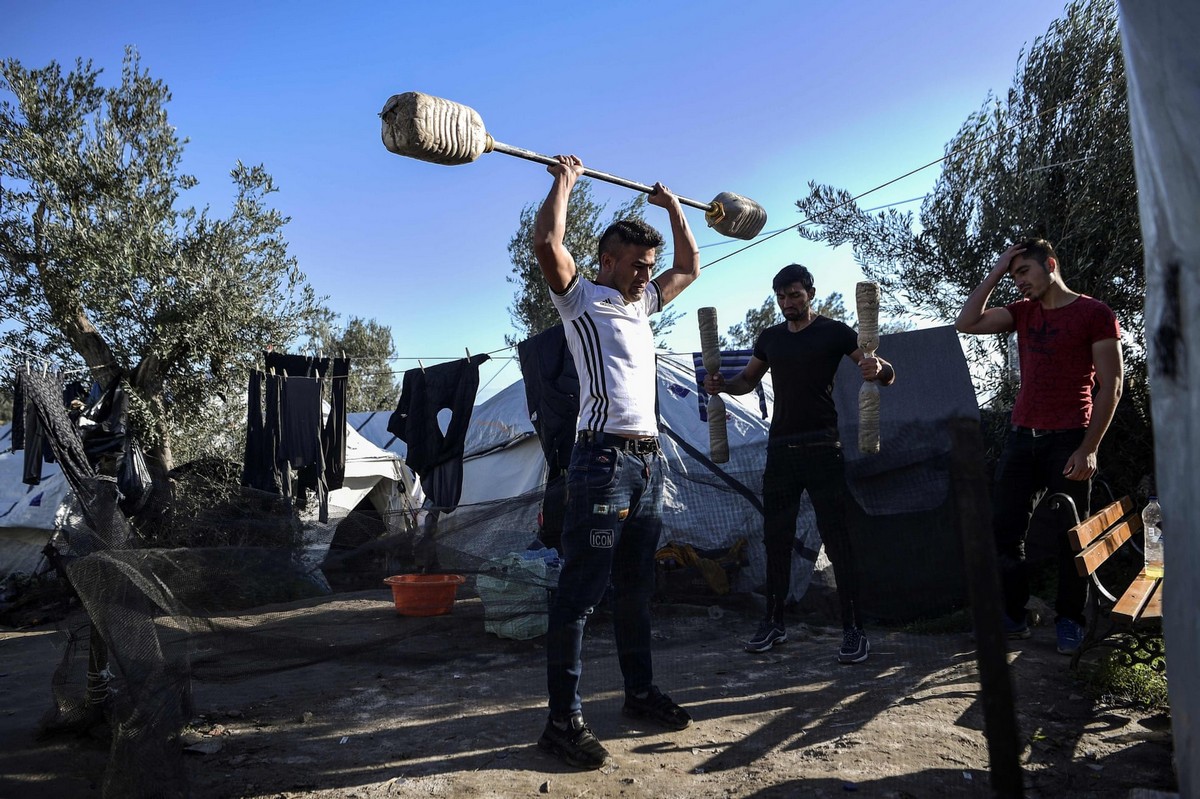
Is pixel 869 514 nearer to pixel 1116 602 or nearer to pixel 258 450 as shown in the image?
pixel 1116 602

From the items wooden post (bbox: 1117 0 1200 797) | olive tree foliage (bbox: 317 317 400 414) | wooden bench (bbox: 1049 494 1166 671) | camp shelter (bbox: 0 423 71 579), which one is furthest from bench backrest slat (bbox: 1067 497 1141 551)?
olive tree foliage (bbox: 317 317 400 414)

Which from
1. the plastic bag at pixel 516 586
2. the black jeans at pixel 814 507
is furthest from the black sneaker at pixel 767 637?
the plastic bag at pixel 516 586

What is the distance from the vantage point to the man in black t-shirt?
3.69 metres

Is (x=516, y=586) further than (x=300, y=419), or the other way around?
(x=300, y=419)

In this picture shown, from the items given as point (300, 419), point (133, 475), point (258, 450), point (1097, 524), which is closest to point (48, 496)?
point (133, 475)

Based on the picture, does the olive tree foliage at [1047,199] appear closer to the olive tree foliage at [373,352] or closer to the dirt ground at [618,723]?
the dirt ground at [618,723]

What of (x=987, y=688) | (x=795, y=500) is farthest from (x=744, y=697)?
(x=987, y=688)

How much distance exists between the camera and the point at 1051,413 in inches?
151

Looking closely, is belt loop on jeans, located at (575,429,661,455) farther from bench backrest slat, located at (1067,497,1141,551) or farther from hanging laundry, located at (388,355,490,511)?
hanging laundry, located at (388,355,490,511)

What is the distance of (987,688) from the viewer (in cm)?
151

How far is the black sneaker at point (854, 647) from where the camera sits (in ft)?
11.9

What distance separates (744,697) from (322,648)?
183cm

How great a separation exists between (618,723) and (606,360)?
1411mm

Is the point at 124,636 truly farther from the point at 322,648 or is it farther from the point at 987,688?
the point at 987,688
